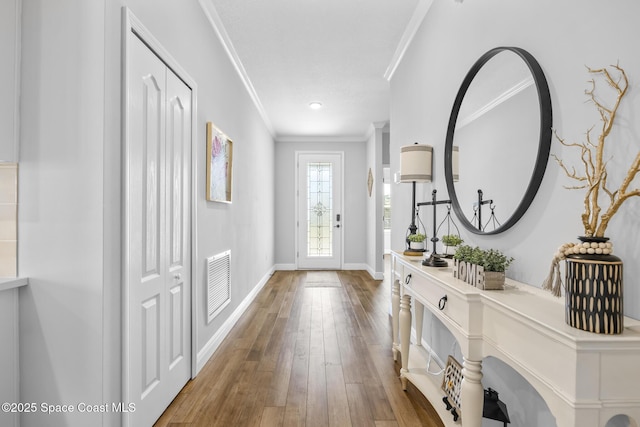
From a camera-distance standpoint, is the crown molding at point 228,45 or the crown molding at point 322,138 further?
the crown molding at point 322,138

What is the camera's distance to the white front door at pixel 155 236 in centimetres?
166

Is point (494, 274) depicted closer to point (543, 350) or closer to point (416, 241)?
point (543, 350)

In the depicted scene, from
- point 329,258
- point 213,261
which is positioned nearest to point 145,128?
point 213,261

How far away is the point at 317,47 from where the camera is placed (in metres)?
3.44

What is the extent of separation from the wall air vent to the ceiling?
199 cm

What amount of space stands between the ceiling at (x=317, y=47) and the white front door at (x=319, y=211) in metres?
1.75

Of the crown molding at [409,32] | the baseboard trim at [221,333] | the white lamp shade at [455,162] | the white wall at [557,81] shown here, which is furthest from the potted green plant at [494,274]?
the crown molding at [409,32]

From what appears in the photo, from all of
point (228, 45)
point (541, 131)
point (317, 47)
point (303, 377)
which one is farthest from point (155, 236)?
point (317, 47)

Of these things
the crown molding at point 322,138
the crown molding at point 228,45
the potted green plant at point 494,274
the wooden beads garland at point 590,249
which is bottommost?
the potted green plant at point 494,274

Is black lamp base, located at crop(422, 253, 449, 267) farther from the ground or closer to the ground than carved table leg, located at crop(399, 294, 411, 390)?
farther from the ground

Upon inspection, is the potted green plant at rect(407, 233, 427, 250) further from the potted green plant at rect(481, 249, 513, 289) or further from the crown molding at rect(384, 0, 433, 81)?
the crown molding at rect(384, 0, 433, 81)

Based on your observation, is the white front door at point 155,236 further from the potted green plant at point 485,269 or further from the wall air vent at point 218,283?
the potted green plant at point 485,269

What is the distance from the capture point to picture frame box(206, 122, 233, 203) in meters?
2.84

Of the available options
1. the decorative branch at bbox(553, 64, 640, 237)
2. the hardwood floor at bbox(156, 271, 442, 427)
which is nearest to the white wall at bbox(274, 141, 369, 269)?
the hardwood floor at bbox(156, 271, 442, 427)
